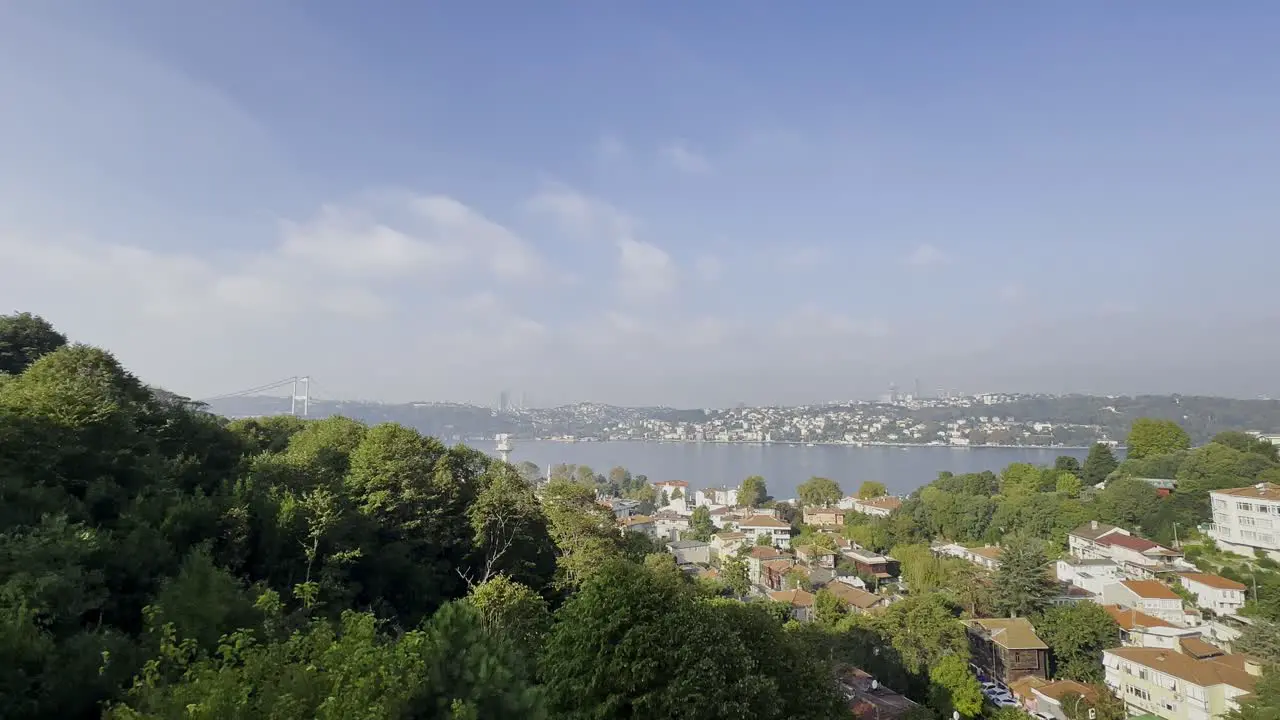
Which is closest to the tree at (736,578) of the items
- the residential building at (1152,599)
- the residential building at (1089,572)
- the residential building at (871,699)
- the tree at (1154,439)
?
the residential building at (871,699)

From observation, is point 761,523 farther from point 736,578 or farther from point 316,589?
point 316,589

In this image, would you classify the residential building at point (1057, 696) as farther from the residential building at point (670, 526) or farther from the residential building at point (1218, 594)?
the residential building at point (670, 526)

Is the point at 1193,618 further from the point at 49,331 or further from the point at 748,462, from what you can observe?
the point at 748,462

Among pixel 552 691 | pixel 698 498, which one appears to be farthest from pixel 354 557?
pixel 698 498

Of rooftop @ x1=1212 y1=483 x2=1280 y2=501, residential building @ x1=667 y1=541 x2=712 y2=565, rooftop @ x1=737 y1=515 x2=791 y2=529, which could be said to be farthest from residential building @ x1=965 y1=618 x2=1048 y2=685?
rooftop @ x1=737 y1=515 x2=791 y2=529

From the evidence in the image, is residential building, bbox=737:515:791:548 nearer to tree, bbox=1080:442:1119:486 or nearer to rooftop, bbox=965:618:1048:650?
rooftop, bbox=965:618:1048:650

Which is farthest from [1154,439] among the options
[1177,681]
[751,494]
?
[1177,681]
